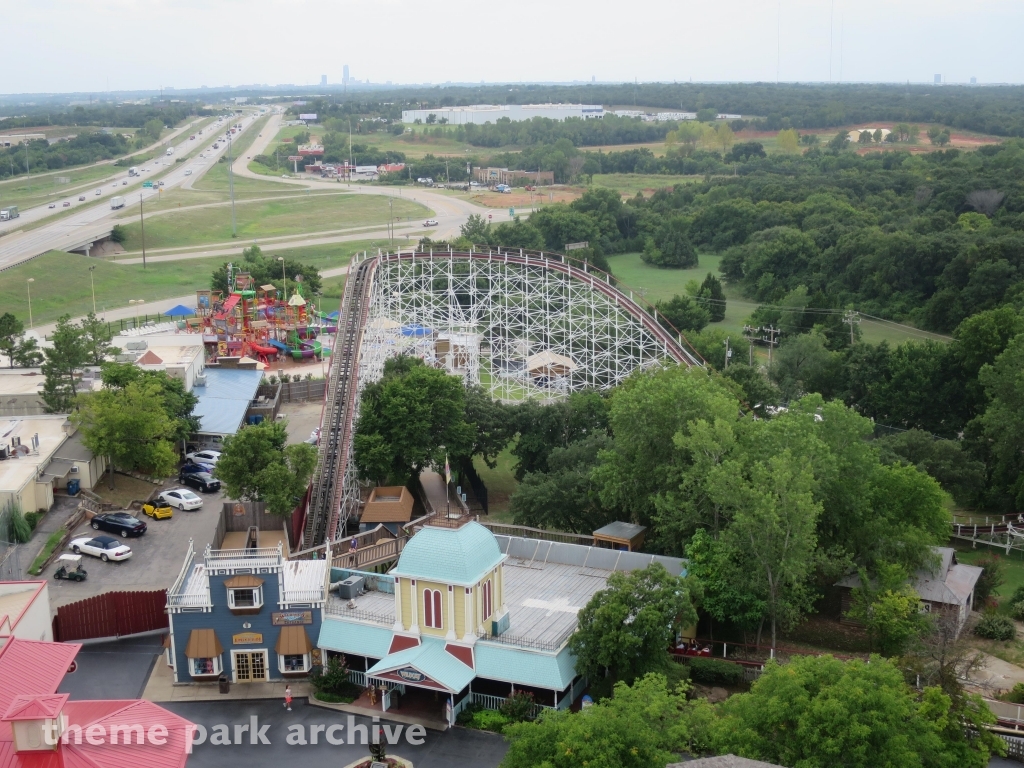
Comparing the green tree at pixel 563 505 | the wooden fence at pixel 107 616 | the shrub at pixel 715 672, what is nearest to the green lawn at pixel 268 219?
the green tree at pixel 563 505

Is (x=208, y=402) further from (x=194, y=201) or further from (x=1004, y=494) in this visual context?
(x=194, y=201)

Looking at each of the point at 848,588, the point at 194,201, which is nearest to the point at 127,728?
the point at 848,588

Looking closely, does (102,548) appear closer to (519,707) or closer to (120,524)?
(120,524)

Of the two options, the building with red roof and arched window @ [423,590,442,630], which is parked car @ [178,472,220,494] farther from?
the building with red roof

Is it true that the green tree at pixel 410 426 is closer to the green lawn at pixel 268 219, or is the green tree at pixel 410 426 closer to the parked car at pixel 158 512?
the parked car at pixel 158 512

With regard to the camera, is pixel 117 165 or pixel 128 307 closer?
pixel 128 307

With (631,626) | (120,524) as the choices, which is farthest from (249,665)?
(120,524)
